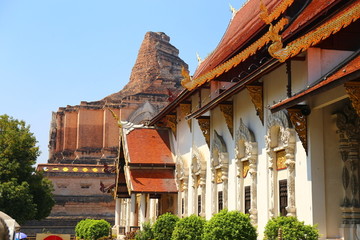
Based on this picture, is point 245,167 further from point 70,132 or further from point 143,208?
point 70,132

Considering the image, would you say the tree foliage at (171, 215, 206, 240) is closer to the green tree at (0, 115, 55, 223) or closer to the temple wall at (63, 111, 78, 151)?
the green tree at (0, 115, 55, 223)

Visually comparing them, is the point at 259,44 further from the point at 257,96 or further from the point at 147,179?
the point at 147,179

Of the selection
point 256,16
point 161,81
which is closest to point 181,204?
point 256,16

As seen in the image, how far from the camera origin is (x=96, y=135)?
1946 inches

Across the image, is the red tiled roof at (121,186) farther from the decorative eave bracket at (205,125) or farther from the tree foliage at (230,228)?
the tree foliage at (230,228)

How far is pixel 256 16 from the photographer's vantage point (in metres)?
18.3

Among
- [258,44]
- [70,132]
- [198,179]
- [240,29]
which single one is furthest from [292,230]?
[70,132]

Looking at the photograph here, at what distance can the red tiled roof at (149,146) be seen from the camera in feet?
74.0

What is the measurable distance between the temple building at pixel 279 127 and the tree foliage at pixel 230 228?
90 centimetres

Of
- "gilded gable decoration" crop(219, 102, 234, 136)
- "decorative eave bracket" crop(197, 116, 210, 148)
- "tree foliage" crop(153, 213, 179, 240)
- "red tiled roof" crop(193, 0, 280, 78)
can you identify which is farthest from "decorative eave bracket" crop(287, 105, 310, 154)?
"tree foliage" crop(153, 213, 179, 240)

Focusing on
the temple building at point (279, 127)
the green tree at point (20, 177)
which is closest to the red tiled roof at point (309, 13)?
the temple building at point (279, 127)

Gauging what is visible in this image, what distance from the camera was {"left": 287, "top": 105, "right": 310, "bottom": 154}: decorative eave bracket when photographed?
11.9m

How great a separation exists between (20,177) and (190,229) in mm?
16950

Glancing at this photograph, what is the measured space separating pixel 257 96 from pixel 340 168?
10.8ft
